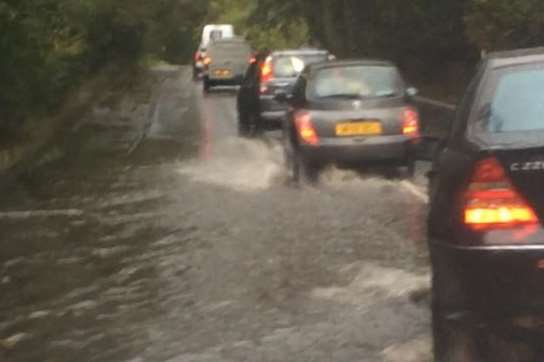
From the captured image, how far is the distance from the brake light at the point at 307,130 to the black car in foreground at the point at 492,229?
8.85 meters

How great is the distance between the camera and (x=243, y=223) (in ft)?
42.7

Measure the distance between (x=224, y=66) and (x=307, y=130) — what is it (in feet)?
98.5

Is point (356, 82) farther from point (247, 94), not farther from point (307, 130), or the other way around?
point (247, 94)

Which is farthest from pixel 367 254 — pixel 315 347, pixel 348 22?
pixel 348 22

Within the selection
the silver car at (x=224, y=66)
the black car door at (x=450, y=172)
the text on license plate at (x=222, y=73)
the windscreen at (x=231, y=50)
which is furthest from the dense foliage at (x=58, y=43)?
the black car door at (x=450, y=172)

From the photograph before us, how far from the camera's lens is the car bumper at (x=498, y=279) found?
5887 millimetres

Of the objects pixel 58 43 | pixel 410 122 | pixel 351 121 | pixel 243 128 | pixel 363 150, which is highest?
pixel 351 121

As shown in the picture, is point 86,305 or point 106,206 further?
point 106,206

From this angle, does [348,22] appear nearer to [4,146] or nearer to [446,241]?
[4,146]

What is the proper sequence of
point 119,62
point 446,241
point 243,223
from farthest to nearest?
point 119,62 → point 243,223 → point 446,241

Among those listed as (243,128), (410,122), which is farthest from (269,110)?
(410,122)

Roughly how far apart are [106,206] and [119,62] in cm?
3194

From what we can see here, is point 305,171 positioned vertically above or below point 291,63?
above

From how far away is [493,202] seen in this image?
19.8 ft
